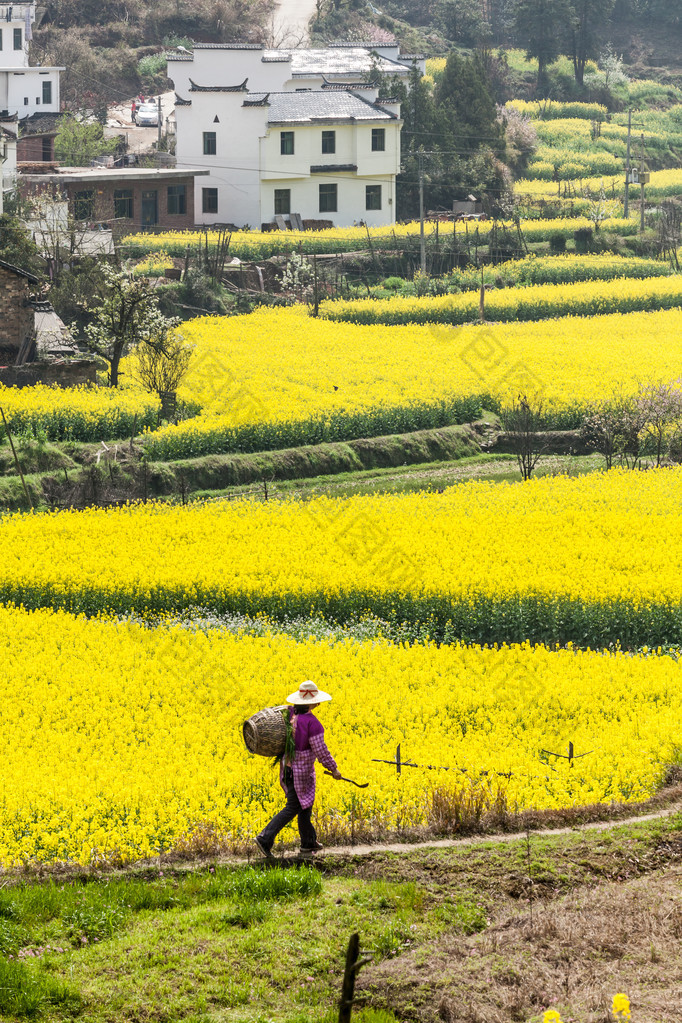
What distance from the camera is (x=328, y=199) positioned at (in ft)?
220

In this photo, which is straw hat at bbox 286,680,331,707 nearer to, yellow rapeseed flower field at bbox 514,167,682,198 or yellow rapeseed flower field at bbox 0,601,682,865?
yellow rapeseed flower field at bbox 0,601,682,865

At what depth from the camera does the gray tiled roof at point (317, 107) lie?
65.3 metres

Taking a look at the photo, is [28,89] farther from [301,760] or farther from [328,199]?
[301,760]

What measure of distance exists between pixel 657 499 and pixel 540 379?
41.7ft

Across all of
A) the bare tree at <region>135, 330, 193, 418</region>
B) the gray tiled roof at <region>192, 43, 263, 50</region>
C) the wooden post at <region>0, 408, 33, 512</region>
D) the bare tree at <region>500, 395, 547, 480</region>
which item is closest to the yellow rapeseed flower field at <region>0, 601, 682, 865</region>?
the wooden post at <region>0, 408, 33, 512</region>

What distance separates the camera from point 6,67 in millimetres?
77125

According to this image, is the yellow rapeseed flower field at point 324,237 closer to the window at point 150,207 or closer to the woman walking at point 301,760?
the window at point 150,207

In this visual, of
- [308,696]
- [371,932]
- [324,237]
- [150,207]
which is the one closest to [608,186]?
[324,237]

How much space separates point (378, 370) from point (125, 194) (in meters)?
25.0

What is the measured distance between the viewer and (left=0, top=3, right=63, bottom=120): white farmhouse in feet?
246

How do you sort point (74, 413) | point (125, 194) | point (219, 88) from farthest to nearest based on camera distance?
point (219, 88) → point (125, 194) → point (74, 413)

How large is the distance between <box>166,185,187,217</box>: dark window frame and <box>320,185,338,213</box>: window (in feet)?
23.9

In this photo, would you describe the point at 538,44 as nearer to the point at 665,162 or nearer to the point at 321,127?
the point at 665,162

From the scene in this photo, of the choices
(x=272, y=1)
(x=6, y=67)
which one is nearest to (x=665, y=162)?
(x=272, y=1)
